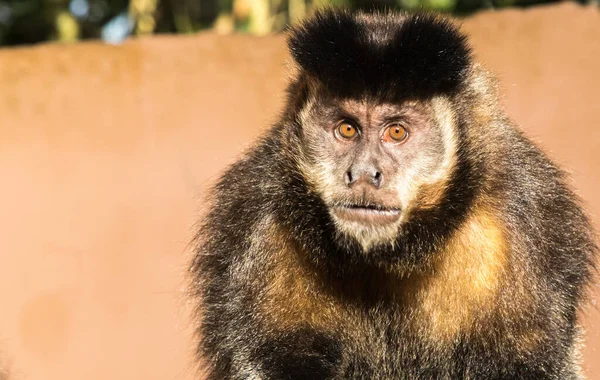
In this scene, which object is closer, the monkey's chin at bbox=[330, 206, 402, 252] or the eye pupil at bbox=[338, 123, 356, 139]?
the monkey's chin at bbox=[330, 206, 402, 252]

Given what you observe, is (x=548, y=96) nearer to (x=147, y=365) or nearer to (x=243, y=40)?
(x=243, y=40)

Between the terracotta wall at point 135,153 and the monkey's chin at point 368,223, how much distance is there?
4197 millimetres

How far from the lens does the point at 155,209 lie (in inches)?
375

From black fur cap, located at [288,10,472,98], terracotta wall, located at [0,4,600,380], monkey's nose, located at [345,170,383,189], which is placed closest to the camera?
monkey's nose, located at [345,170,383,189]

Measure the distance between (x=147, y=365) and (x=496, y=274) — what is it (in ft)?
15.9

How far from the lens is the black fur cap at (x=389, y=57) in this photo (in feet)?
16.6

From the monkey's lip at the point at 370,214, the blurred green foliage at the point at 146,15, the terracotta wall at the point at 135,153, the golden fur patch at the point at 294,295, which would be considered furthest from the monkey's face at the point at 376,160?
the blurred green foliage at the point at 146,15

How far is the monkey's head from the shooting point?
4.97 m

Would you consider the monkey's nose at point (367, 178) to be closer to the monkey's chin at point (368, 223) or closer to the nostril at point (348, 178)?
the nostril at point (348, 178)

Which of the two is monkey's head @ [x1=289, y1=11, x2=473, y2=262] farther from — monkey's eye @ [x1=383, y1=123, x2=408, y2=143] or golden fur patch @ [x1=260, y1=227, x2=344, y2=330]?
golden fur patch @ [x1=260, y1=227, x2=344, y2=330]

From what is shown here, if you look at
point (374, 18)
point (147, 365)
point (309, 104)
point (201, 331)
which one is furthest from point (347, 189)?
point (147, 365)

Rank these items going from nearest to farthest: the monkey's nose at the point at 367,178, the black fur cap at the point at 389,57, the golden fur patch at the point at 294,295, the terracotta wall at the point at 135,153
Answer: the monkey's nose at the point at 367,178 < the black fur cap at the point at 389,57 < the golden fur patch at the point at 294,295 < the terracotta wall at the point at 135,153

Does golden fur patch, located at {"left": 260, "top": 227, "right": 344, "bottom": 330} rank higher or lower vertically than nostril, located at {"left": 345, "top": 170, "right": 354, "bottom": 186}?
lower

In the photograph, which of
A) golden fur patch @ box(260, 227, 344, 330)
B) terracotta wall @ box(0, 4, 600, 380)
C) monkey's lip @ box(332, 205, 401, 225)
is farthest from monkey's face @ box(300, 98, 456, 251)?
terracotta wall @ box(0, 4, 600, 380)
